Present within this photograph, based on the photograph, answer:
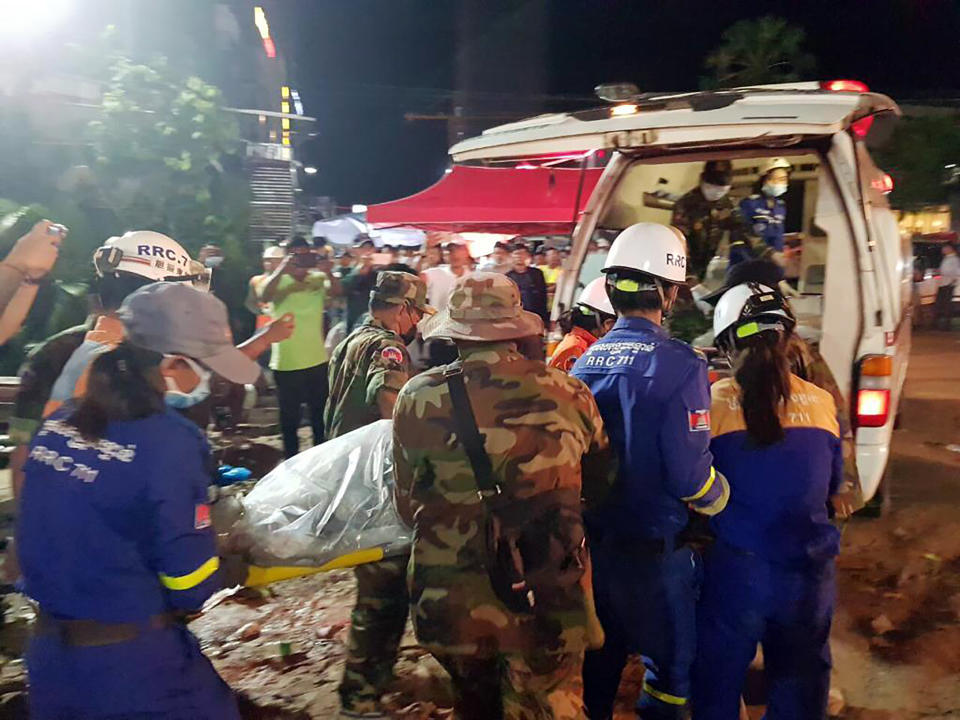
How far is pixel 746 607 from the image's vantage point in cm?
Answer: 234

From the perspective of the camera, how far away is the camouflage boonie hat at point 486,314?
2080mm

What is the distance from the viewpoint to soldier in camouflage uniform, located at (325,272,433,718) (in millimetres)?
2986

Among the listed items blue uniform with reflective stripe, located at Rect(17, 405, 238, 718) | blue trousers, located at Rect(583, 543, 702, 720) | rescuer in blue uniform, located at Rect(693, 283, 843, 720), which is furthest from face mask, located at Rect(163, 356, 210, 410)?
rescuer in blue uniform, located at Rect(693, 283, 843, 720)

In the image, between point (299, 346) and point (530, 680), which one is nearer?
point (530, 680)

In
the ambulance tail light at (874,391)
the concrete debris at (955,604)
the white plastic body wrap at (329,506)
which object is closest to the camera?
the white plastic body wrap at (329,506)

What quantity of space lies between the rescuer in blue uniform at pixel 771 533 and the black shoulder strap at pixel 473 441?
33.1 inches

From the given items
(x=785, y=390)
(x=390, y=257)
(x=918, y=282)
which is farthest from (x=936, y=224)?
(x=785, y=390)

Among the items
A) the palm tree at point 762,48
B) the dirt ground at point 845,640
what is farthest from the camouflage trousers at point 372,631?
the palm tree at point 762,48

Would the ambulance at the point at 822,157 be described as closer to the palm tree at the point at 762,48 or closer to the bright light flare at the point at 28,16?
the bright light flare at the point at 28,16

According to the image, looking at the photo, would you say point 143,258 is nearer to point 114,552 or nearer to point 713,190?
point 114,552

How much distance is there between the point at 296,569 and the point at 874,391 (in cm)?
315

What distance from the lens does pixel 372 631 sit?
9.82 ft

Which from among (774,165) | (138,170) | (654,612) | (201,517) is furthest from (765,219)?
(138,170)

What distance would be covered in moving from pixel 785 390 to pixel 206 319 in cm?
167
